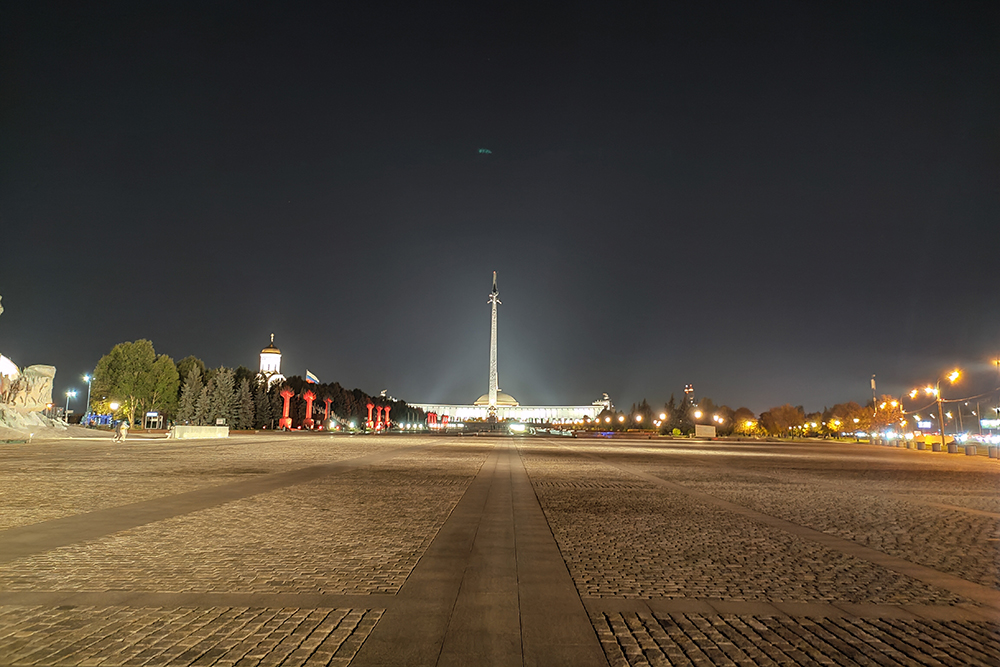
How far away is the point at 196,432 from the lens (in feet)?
169

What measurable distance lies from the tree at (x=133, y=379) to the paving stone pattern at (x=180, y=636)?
89.7m

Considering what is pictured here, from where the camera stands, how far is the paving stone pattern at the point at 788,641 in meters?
5.09

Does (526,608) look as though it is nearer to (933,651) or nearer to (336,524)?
(933,651)

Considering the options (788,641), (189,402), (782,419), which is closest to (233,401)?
(189,402)

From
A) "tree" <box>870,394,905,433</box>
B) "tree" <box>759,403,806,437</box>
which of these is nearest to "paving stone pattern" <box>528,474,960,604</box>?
"tree" <box>870,394,905,433</box>

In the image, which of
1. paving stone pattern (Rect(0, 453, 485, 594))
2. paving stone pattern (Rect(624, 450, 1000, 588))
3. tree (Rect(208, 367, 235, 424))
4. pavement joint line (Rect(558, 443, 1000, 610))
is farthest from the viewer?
tree (Rect(208, 367, 235, 424))

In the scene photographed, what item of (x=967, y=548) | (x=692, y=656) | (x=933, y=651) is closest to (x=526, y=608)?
(x=692, y=656)

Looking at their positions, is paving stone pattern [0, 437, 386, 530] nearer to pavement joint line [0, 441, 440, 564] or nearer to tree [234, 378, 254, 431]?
pavement joint line [0, 441, 440, 564]

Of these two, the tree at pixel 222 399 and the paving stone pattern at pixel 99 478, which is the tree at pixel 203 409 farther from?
the paving stone pattern at pixel 99 478

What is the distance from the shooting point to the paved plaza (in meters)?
5.26

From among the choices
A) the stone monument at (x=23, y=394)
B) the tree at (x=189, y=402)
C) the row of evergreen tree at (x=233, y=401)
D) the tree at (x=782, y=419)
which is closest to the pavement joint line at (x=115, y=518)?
the stone monument at (x=23, y=394)

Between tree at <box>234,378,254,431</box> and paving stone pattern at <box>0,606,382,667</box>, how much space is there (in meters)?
86.8

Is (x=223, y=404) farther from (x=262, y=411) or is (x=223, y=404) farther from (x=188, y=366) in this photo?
(x=188, y=366)

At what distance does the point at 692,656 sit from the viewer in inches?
201
